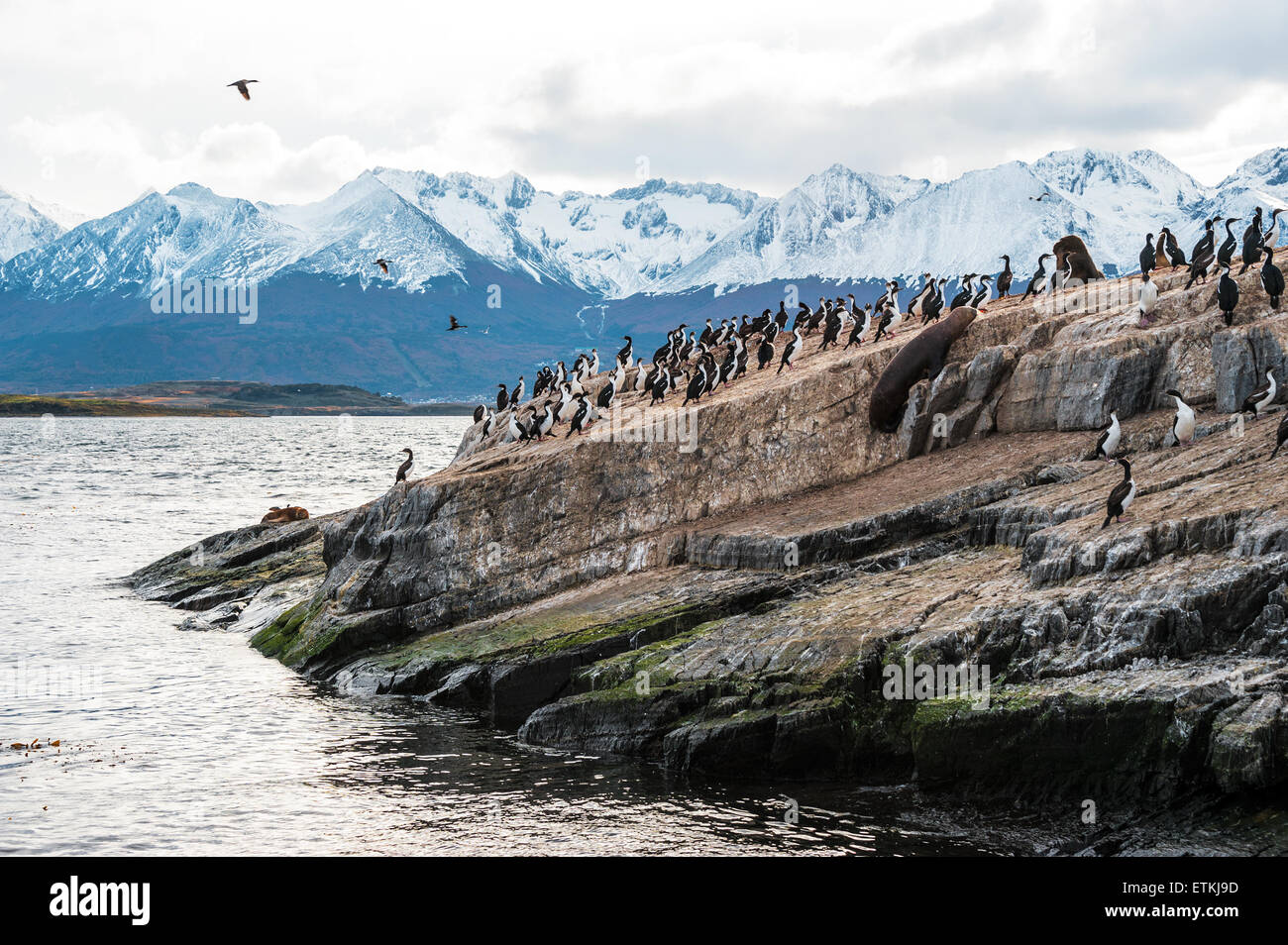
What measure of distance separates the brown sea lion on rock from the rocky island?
352cm

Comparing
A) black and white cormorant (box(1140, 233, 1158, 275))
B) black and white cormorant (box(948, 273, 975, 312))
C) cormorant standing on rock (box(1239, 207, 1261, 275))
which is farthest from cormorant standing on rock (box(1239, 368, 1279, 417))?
black and white cormorant (box(948, 273, 975, 312))

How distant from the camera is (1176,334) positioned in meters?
26.5

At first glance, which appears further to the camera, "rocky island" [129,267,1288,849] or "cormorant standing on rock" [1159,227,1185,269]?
"cormorant standing on rock" [1159,227,1185,269]

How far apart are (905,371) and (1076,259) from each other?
1070cm

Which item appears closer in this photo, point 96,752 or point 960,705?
point 960,705

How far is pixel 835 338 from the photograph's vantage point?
36344mm

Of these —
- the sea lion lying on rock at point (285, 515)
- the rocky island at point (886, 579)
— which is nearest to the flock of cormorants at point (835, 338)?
the rocky island at point (886, 579)

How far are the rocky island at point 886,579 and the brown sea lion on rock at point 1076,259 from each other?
11.5 feet

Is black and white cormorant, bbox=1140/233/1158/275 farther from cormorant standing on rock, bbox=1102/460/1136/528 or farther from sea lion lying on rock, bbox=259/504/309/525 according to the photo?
sea lion lying on rock, bbox=259/504/309/525

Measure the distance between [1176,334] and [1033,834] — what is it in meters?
14.2

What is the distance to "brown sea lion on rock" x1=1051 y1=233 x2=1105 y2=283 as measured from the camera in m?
36.5
